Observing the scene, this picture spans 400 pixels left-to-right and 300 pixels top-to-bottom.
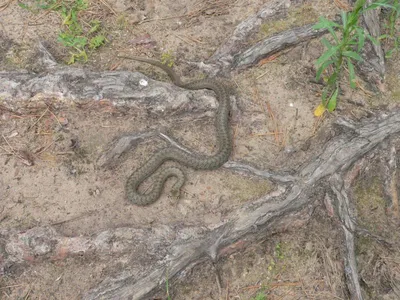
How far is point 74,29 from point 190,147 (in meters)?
2.66

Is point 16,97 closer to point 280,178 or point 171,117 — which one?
point 171,117

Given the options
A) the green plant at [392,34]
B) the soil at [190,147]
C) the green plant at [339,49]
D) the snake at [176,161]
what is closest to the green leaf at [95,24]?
the soil at [190,147]

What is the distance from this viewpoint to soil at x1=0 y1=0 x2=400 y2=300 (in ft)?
13.4

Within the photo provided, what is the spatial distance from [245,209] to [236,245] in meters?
0.40

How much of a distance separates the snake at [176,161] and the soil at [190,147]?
0.11 metres

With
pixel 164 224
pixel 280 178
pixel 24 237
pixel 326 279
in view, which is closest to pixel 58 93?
pixel 24 237

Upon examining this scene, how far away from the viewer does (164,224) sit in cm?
425

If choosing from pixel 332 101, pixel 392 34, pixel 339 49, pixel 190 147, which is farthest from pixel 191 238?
pixel 392 34

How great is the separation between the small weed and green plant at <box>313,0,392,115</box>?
10.7 feet

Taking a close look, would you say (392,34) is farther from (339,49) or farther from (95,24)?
(95,24)

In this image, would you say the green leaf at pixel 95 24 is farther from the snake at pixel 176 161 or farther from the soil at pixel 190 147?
the snake at pixel 176 161

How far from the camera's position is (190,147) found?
4988mm

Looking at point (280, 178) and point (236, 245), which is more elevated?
point (280, 178)

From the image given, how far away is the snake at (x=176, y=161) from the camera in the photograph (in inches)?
181
